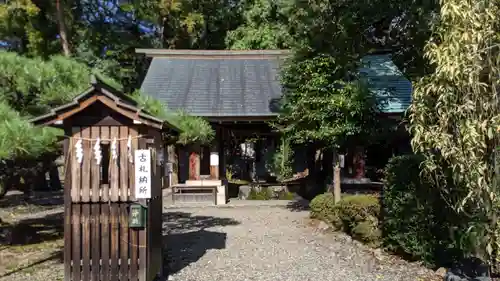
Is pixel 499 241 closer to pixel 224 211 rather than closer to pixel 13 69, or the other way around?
pixel 13 69

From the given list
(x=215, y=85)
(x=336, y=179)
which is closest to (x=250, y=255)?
(x=336, y=179)

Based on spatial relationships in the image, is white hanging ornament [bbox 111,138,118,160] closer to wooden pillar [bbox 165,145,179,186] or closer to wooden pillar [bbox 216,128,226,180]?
wooden pillar [bbox 216,128,226,180]

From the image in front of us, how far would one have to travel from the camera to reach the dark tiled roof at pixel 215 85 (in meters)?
13.9

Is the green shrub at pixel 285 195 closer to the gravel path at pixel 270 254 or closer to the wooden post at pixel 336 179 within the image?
the gravel path at pixel 270 254

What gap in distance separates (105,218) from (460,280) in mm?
4132

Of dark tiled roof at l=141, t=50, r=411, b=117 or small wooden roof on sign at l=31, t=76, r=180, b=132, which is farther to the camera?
dark tiled roof at l=141, t=50, r=411, b=117

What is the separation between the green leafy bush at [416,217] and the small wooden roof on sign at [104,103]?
3.73 meters

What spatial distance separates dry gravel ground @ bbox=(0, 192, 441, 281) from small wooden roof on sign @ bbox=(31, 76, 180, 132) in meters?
2.30

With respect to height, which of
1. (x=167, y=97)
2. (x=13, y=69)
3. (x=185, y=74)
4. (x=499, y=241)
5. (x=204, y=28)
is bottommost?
(x=499, y=241)

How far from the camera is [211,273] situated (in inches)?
247

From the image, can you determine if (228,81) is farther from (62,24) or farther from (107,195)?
(107,195)

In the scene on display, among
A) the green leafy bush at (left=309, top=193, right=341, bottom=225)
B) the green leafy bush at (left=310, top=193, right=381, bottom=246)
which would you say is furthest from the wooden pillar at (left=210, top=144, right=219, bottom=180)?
the green leafy bush at (left=310, top=193, right=381, bottom=246)

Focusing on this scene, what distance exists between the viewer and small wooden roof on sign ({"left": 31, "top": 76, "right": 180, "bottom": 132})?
507cm

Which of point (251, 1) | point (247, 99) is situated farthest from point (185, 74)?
point (251, 1)
